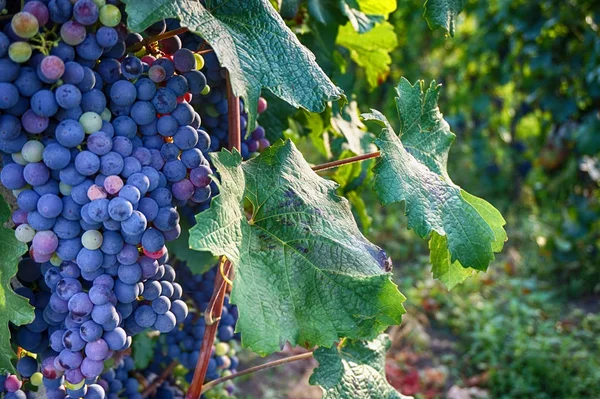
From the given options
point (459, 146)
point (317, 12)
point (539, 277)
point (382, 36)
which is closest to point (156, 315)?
point (317, 12)

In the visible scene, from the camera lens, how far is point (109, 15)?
Result: 887 mm

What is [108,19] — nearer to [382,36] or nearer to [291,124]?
[291,124]

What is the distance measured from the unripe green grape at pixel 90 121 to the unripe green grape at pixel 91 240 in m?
0.14

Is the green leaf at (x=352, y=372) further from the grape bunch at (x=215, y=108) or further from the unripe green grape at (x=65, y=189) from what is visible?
the unripe green grape at (x=65, y=189)

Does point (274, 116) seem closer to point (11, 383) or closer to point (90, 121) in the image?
point (90, 121)

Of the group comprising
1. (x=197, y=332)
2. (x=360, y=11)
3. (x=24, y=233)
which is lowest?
(x=197, y=332)

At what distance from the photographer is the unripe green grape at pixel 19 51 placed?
841mm

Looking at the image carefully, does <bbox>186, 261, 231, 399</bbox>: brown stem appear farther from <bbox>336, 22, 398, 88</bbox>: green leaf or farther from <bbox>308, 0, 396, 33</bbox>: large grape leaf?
<bbox>336, 22, 398, 88</bbox>: green leaf

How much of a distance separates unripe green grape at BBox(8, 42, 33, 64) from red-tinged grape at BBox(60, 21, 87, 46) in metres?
0.05

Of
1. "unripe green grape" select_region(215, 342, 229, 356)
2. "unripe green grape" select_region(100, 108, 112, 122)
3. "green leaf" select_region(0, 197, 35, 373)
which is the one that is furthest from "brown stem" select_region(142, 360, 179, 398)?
"unripe green grape" select_region(100, 108, 112, 122)

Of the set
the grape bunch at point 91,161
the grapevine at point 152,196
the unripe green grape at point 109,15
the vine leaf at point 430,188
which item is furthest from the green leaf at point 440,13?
the unripe green grape at point 109,15

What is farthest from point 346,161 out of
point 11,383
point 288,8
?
point 11,383

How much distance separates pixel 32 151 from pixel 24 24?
0.17m

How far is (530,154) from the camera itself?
5.24 metres
